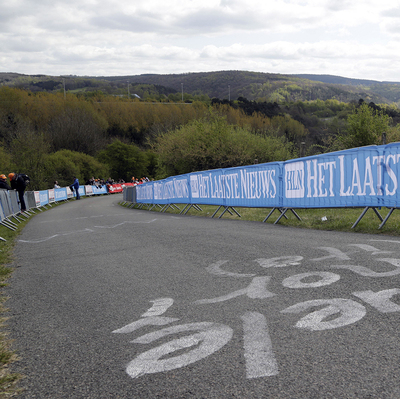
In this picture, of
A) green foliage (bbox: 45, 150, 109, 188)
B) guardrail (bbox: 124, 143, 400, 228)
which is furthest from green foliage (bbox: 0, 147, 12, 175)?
guardrail (bbox: 124, 143, 400, 228)

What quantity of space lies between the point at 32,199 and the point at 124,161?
76266 mm

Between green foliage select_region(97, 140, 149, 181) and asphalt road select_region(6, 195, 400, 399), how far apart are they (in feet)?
314

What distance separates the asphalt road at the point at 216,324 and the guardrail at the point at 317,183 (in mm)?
2287

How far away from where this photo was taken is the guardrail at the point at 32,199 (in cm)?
1677

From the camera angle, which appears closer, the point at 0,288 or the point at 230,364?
the point at 230,364

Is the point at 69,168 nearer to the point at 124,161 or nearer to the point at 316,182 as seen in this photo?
the point at 124,161

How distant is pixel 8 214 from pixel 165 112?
126 meters

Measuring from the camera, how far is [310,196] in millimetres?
11484

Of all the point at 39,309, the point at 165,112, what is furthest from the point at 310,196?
the point at 165,112

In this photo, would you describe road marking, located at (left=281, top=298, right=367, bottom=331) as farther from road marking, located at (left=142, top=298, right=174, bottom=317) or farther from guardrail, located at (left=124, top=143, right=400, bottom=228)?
guardrail, located at (left=124, top=143, right=400, bottom=228)

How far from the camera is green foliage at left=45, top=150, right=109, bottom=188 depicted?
64144 mm

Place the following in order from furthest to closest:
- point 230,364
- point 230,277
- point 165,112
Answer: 1. point 165,112
2. point 230,277
3. point 230,364

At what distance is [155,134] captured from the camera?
196ft

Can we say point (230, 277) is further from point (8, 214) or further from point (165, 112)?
point (165, 112)
